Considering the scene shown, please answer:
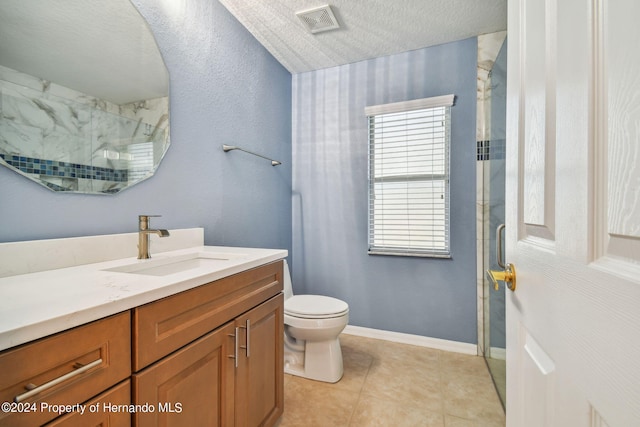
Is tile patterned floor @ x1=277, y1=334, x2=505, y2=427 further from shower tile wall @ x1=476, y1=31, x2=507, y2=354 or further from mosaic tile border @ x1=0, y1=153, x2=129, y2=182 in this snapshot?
mosaic tile border @ x1=0, y1=153, x2=129, y2=182

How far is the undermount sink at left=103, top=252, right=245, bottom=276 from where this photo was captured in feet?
3.51

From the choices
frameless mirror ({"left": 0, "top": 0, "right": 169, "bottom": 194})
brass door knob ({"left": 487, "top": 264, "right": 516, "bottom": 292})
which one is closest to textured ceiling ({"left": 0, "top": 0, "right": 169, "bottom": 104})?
frameless mirror ({"left": 0, "top": 0, "right": 169, "bottom": 194})

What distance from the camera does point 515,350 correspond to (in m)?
0.71

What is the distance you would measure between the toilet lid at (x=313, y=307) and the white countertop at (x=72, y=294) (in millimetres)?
825

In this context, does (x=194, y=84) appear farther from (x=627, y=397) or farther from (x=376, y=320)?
(x=376, y=320)

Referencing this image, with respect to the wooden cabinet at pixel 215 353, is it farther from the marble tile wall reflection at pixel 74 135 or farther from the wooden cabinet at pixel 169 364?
the marble tile wall reflection at pixel 74 135

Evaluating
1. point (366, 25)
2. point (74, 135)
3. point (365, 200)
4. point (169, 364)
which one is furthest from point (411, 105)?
point (169, 364)

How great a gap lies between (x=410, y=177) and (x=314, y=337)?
1.46 m

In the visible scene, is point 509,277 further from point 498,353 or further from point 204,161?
point 204,161

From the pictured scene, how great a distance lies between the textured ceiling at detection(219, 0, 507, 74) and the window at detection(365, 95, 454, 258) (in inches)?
18.0

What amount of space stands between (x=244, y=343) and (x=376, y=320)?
1.60 metres

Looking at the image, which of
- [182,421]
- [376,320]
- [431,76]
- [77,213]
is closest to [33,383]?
[182,421]

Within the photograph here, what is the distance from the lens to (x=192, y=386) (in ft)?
2.75

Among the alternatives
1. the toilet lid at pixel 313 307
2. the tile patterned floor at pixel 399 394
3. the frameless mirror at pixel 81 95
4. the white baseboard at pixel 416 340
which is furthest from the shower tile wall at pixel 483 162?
the frameless mirror at pixel 81 95
